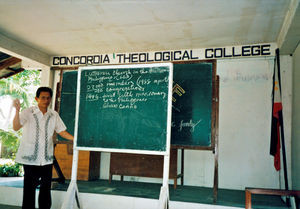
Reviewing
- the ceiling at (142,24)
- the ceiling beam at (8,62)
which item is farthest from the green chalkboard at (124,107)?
the ceiling beam at (8,62)

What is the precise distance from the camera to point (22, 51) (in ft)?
17.1

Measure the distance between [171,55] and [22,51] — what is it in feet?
9.05

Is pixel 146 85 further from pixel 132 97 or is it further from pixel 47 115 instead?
pixel 47 115

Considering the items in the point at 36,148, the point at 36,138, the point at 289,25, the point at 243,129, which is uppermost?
the point at 289,25

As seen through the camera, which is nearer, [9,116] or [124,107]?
[124,107]

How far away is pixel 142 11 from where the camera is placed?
3748mm

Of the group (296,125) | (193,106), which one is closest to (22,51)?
(193,106)

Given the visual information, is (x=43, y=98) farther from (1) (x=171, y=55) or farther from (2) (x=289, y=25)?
(2) (x=289, y=25)

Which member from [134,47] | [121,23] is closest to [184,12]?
[121,23]

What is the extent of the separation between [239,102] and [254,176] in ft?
4.18

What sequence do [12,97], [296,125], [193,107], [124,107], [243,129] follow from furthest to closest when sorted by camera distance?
[12,97], [243,129], [296,125], [193,107], [124,107]

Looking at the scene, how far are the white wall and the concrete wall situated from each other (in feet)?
1.03

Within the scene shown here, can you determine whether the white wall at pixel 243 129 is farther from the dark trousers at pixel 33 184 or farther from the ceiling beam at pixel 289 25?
the dark trousers at pixel 33 184

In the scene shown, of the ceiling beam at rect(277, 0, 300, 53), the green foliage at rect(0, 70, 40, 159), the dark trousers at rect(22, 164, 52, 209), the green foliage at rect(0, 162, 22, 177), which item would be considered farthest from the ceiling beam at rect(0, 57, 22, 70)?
the ceiling beam at rect(277, 0, 300, 53)
